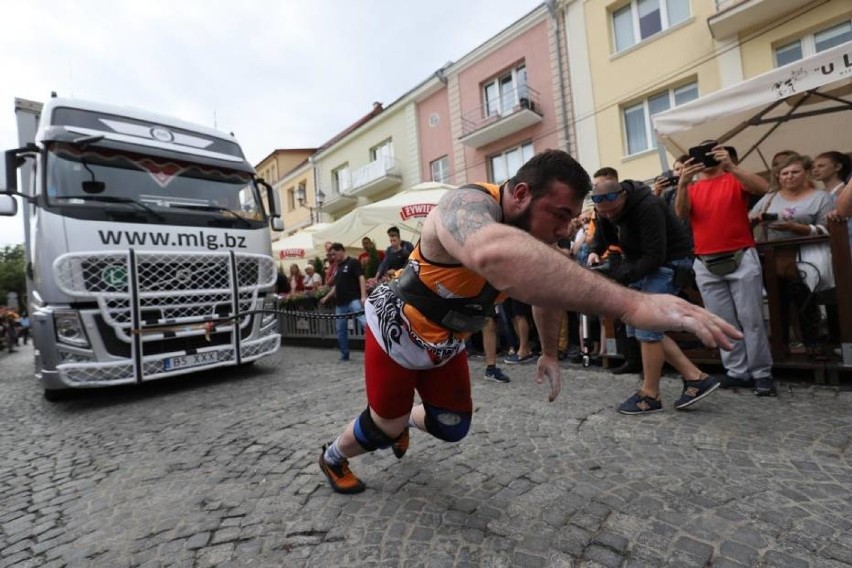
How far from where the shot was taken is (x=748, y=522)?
1.90 metres

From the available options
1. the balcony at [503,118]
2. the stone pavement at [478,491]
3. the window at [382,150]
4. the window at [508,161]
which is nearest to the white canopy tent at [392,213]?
the stone pavement at [478,491]

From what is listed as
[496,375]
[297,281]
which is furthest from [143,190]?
[297,281]

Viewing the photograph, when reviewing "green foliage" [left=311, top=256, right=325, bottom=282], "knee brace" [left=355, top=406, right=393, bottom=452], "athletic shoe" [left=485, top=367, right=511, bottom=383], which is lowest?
"athletic shoe" [left=485, top=367, right=511, bottom=383]

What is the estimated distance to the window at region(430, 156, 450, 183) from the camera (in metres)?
18.3

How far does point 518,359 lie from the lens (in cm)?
575

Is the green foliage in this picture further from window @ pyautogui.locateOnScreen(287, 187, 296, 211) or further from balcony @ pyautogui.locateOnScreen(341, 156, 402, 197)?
window @ pyautogui.locateOnScreen(287, 187, 296, 211)

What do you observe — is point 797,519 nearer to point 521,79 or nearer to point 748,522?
point 748,522

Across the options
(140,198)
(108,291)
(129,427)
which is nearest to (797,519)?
(129,427)

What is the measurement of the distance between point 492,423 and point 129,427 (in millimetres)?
3331

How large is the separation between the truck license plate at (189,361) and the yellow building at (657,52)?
36.9 feet

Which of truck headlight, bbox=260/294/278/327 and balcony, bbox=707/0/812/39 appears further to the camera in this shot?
balcony, bbox=707/0/812/39

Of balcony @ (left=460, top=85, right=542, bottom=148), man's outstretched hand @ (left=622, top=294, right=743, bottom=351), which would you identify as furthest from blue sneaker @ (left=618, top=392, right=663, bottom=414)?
balcony @ (left=460, top=85, right=542, bottom=148)

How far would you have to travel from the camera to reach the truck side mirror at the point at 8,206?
191 inches

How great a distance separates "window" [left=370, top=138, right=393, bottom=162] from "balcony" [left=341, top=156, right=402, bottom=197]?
409 millimetres
